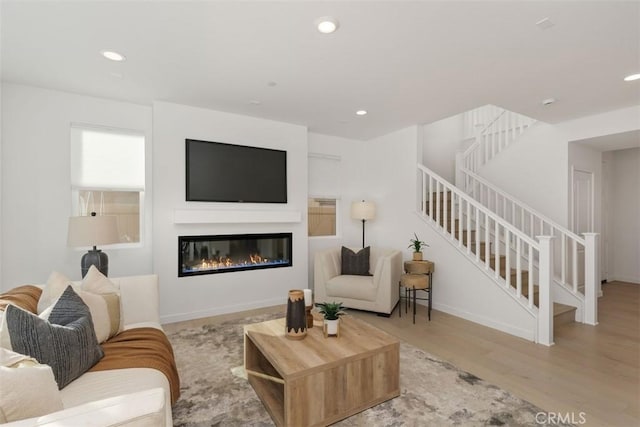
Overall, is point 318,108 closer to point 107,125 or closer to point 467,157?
point 107,125

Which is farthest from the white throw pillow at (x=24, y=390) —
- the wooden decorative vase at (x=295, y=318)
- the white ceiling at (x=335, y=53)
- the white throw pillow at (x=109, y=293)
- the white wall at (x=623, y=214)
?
the white wall at (x=623, y=214)

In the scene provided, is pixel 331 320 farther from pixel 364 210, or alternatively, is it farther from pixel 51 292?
pixel 364 210

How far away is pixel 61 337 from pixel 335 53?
2.54 metres

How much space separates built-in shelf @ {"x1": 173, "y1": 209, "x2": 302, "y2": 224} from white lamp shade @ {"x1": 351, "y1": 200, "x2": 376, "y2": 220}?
984mm

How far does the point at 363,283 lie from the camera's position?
12.8 feet

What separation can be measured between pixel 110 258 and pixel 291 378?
295cm

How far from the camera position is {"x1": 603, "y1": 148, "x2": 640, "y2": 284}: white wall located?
18.3 ft

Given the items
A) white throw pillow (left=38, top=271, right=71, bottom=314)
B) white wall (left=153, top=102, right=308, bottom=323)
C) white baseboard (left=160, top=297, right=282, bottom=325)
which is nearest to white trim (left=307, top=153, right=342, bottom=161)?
white wall (left=153, top=102, right=308, bottom=323)

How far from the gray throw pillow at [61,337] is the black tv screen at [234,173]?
2.23 meters

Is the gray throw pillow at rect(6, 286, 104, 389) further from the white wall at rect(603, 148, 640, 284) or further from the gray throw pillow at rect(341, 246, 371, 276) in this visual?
the white wall at rect(603, 148, 640, 284)

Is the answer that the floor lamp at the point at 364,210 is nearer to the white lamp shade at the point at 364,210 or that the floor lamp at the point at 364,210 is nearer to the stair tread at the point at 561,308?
the white lamp shade at the point at 364,210

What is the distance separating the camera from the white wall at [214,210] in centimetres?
365

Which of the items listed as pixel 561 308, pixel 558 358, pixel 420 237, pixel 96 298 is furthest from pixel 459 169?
pixel 96 298

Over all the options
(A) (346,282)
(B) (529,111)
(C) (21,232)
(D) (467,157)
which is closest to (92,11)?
(C) (21,232)
